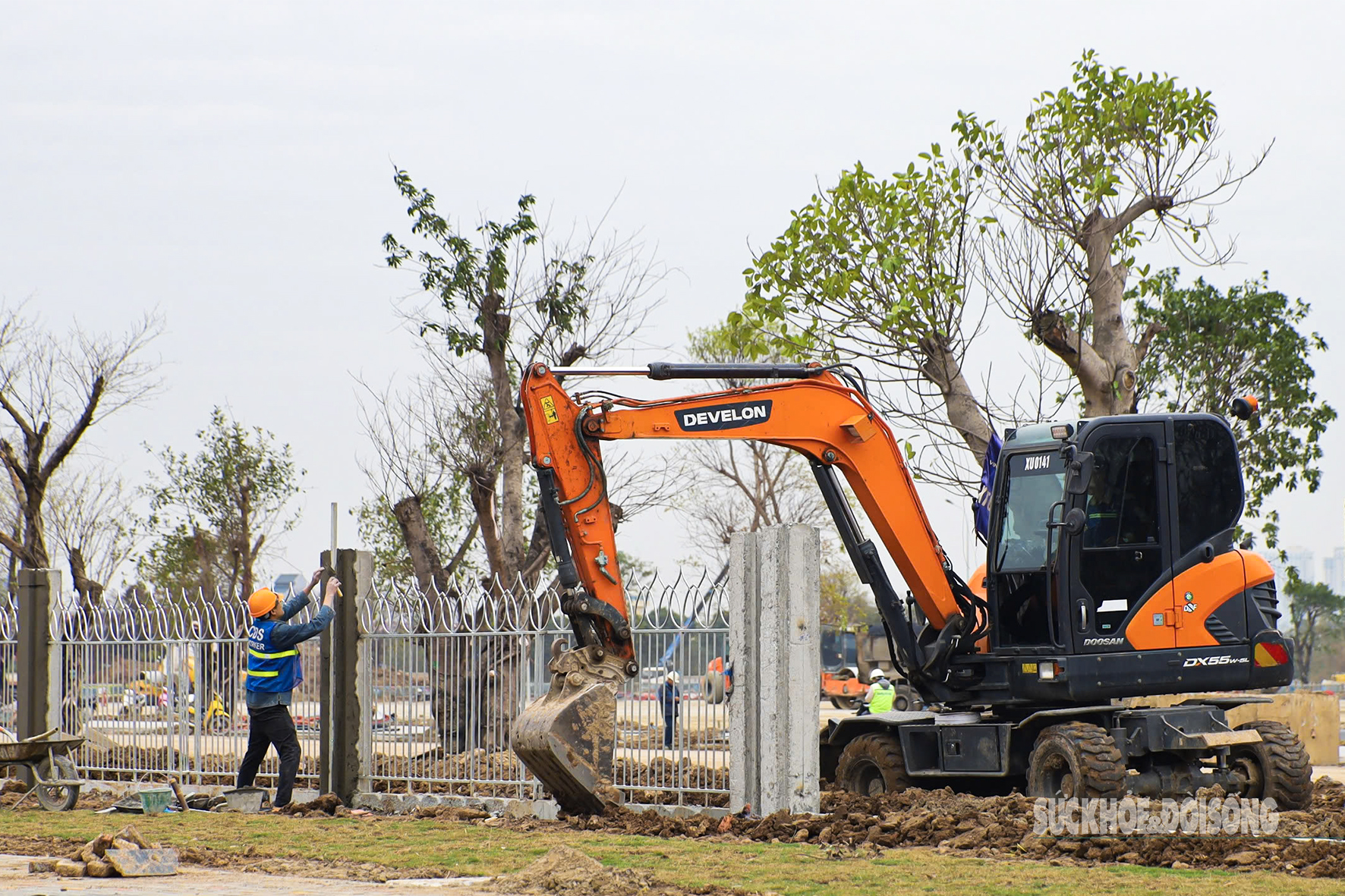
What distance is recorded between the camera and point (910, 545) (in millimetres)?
11602

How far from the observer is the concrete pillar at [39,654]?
15266 millimetres

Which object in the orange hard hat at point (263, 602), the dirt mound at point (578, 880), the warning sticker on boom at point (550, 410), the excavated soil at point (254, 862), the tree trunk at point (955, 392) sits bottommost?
the excavated soil at point (254, 862)

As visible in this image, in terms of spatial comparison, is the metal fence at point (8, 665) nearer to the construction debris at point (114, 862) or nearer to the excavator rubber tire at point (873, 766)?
the construction debris at point (114, 862)

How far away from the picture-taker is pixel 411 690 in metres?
12.8

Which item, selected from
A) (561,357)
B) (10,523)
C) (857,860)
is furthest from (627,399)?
(10,523)

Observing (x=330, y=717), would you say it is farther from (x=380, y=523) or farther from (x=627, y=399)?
(x=380, y=523)

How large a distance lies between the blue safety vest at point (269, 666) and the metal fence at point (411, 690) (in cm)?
74

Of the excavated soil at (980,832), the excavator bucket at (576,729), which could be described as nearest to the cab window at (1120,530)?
the excavated soil at (980,832)

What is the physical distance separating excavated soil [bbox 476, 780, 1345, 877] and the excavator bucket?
314 millimetres

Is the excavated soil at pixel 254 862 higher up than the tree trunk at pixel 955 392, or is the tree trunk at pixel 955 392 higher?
the tree trunk at pixel 955 392

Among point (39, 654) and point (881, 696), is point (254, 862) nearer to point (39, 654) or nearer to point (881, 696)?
point (39, 654)

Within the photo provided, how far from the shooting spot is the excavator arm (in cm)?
1058

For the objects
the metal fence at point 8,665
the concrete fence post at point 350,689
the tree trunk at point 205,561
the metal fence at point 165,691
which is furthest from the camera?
the tree trunk at point 205,561

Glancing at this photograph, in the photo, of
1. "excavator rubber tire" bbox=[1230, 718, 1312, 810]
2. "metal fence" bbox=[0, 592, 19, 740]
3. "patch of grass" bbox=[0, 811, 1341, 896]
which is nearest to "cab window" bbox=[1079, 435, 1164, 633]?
"excavator rubber tire" bbox=[1230, 718, 1312, 810]
